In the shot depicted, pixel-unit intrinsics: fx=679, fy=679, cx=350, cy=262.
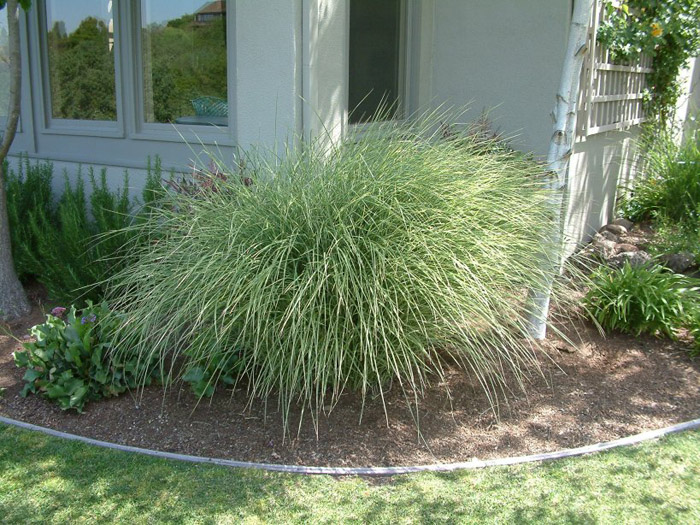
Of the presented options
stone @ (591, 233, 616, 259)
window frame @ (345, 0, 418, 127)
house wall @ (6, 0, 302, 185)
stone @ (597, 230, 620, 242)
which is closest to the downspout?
stone @ (591, 233, 616, 259)

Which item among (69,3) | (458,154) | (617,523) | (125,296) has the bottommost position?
(617,523)

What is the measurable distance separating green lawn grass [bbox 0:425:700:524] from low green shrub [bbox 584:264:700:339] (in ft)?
4.30

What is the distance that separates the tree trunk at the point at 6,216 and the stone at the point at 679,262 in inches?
198

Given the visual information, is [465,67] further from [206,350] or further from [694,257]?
[206,350]

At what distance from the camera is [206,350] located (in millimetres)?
3664

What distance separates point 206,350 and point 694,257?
4.03 meters

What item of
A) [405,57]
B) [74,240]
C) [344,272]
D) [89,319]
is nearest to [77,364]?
[89,319]

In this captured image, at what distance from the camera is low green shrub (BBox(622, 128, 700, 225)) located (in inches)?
253

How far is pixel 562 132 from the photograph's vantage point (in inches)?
169

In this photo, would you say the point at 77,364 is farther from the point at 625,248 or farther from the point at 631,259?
the point at 625,248

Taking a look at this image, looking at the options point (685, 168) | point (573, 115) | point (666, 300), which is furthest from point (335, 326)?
point (685, 168)

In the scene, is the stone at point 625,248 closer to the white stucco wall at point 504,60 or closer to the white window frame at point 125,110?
the white stucco wall at point 504,60

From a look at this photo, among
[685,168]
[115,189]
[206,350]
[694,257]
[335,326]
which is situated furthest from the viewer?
[685,168]

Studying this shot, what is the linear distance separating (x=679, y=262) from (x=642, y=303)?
1270mm
